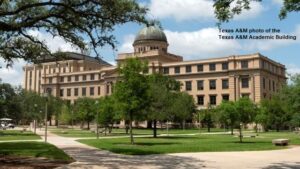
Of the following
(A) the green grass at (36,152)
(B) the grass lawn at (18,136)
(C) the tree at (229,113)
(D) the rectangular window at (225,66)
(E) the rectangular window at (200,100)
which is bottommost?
(B) the grass lawn at (18,136)

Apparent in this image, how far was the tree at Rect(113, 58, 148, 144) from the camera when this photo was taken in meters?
32.1

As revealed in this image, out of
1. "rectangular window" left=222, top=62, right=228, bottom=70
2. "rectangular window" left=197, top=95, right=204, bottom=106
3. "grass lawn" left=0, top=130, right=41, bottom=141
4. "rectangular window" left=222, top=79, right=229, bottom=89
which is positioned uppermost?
"rectangular window" left=222, top=62, right=228, bottom=70

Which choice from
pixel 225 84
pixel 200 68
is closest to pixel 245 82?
pixel 225 84

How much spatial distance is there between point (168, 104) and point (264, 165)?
2935 cm

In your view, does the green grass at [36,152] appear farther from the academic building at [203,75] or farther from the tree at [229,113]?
the academic building at [203,75]

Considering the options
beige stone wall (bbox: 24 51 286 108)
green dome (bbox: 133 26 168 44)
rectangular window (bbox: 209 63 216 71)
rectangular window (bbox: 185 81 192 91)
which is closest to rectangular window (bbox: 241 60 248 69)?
beige stone wall (bbox: 24 51 286 108)

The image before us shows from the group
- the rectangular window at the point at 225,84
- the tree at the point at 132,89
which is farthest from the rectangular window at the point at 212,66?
the tree at the point at 132,89

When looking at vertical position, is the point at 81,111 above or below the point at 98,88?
below

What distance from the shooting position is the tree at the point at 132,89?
32094 mm

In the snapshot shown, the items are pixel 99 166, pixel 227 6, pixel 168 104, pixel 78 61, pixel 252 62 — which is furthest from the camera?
pixel 78 61

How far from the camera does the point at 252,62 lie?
328 feet

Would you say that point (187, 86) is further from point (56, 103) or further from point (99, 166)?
point (99, 166)

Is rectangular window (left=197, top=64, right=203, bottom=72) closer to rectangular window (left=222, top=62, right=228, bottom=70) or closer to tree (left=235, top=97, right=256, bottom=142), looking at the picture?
rectangular window (left=222, top=62, right=228, bottom=70)

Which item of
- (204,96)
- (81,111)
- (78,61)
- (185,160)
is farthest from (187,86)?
(185,160)
